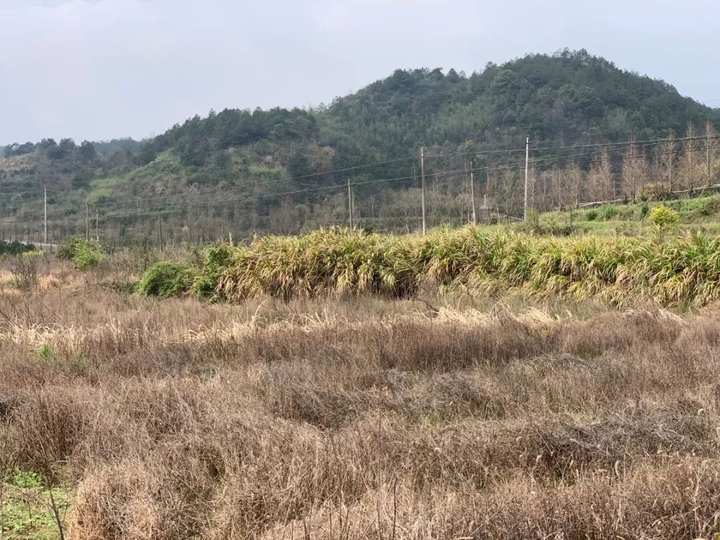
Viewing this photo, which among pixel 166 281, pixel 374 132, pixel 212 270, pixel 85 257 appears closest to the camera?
pixel 212 270

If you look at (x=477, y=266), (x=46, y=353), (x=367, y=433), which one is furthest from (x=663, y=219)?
(x=367, y=433)

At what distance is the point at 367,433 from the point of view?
15.2 feet

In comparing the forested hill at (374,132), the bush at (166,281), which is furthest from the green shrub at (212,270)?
the forested hill at (374,132)

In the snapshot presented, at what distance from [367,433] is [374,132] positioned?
67598 mm

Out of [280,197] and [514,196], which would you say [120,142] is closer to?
[280,197]

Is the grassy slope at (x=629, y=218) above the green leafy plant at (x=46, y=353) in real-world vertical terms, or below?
above

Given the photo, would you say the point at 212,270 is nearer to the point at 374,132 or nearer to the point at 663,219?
the point at 663,219

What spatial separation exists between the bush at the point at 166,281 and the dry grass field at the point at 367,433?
6.54m

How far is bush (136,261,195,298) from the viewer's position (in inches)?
636

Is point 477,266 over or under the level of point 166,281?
over

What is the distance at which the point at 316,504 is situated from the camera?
11.6ft

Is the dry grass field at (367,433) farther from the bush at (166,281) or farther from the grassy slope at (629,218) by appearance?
the grassy slope at (629,218)

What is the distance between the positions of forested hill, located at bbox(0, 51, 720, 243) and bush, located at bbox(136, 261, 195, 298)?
33911 millimetres

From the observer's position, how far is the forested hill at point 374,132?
195ft
